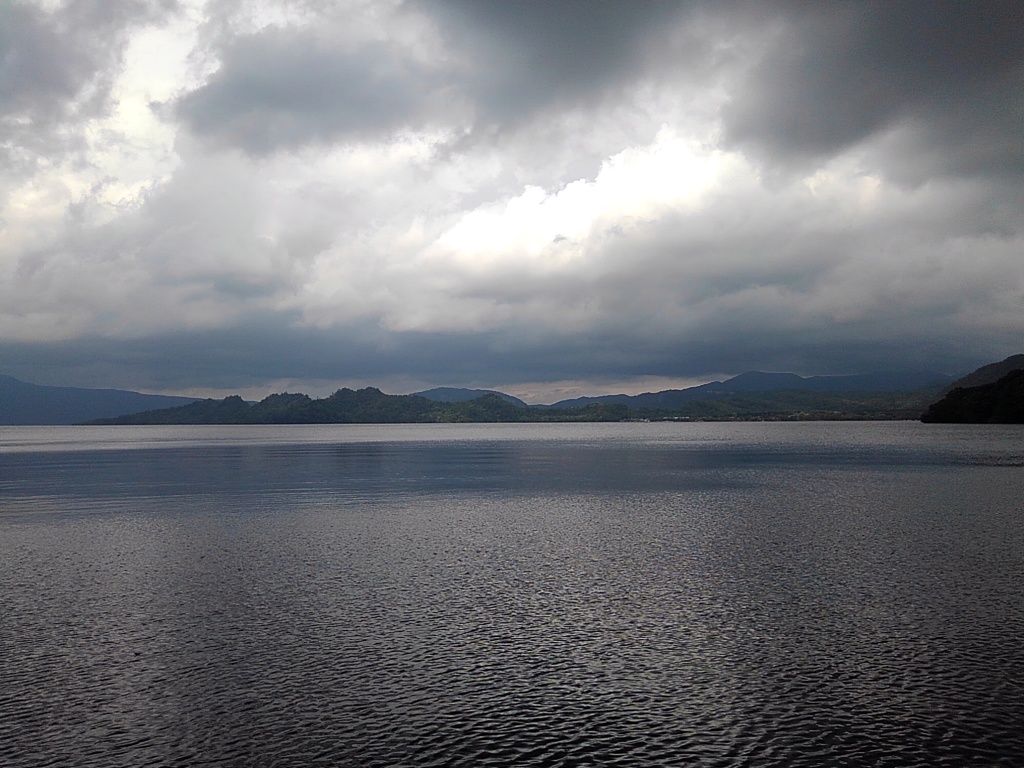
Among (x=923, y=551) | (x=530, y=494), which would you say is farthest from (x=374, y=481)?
(x=923, y=551)

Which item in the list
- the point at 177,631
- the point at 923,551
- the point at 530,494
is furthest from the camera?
the point at 530,494

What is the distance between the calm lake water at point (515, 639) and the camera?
1734cm

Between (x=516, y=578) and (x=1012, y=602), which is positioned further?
(x=516, y=578)

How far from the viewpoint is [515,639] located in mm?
24891

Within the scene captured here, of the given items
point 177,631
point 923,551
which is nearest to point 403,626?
point 177,631

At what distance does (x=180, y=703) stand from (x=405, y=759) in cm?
711

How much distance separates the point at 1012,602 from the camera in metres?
29.0

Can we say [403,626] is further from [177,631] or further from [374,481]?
[374,481]

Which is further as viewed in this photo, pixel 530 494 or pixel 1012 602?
pixel 530 494

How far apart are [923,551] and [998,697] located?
73.0ft

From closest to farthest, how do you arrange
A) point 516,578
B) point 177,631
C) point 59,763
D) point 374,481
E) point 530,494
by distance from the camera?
point 59,763, point 177,631, point 516,578, point 530,494, point 374,481

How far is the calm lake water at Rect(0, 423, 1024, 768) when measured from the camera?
17344mm

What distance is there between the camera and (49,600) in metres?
30.5

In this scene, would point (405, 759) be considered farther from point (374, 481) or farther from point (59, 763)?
point (374, 481)
